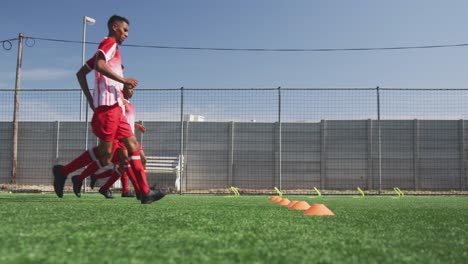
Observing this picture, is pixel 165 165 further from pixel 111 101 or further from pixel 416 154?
pixel 111 101

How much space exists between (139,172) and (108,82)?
1.02 m

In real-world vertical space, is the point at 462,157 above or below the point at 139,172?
above

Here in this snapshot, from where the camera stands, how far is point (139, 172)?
4918mm

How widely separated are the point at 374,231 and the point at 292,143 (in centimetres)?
1081

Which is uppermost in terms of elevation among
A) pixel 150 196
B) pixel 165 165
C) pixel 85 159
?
pixel 85 159

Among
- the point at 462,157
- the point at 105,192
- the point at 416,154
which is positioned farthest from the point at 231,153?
the point at 105,192

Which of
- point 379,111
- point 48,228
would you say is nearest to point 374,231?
point 48,228

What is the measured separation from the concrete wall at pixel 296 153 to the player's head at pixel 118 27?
8.30 metres

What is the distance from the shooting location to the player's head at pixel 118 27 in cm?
512

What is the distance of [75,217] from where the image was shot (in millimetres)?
3469

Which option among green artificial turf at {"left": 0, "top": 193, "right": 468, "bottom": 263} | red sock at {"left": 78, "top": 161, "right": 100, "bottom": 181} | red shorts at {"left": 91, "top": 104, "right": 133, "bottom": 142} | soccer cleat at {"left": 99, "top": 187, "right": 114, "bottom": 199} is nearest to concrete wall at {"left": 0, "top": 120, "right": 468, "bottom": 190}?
soccer cleat at {"left": 99, "top": 187, "right": 114, "bottom": 199}

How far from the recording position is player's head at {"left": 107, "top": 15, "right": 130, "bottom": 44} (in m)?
5.12

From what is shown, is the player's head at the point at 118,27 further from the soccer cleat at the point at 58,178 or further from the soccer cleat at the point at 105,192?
the soccer cleat at the point at 105,192

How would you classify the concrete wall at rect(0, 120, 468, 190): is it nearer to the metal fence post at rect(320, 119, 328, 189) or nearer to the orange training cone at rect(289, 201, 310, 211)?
the metal fence post at rect(320, 119, 328, 189)
